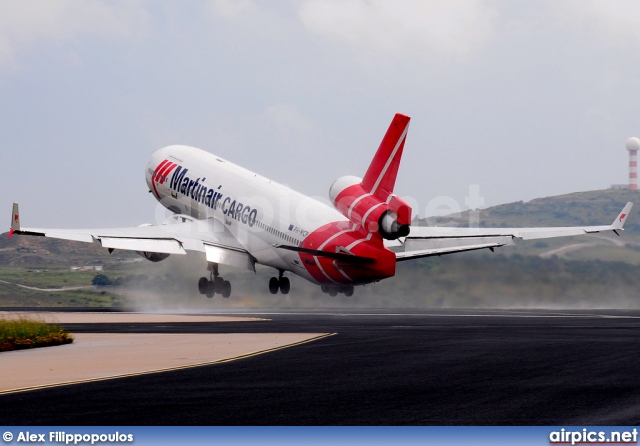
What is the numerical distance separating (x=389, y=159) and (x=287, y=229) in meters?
11.9

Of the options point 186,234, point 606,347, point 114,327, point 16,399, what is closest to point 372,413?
point 16,399

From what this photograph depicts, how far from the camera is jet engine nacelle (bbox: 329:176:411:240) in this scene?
61.1 metres

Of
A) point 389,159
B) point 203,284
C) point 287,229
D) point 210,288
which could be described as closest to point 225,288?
point 210,288

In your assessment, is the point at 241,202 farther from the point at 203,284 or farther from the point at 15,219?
the point at 15,219

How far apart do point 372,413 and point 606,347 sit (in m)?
19.9

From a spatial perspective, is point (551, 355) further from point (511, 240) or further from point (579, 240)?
point (579, 240)

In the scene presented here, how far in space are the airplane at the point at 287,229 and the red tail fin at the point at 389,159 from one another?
55 mm

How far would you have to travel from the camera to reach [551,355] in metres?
39.6

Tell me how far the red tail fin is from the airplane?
6 cm

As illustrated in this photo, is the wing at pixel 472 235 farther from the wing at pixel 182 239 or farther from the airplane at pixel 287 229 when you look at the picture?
the wing at pixel 182 239

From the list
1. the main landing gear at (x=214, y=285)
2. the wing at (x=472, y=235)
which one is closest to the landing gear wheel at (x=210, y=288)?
the main landing gear at (x=214, y=285)

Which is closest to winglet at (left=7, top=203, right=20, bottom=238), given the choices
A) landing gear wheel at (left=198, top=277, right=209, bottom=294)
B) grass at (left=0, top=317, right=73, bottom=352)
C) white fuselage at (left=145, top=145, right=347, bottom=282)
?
landing gear wheel at (left=198, top=277, right=209, bottom=294)

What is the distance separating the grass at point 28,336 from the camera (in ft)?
147

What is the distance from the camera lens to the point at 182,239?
78312 mm
